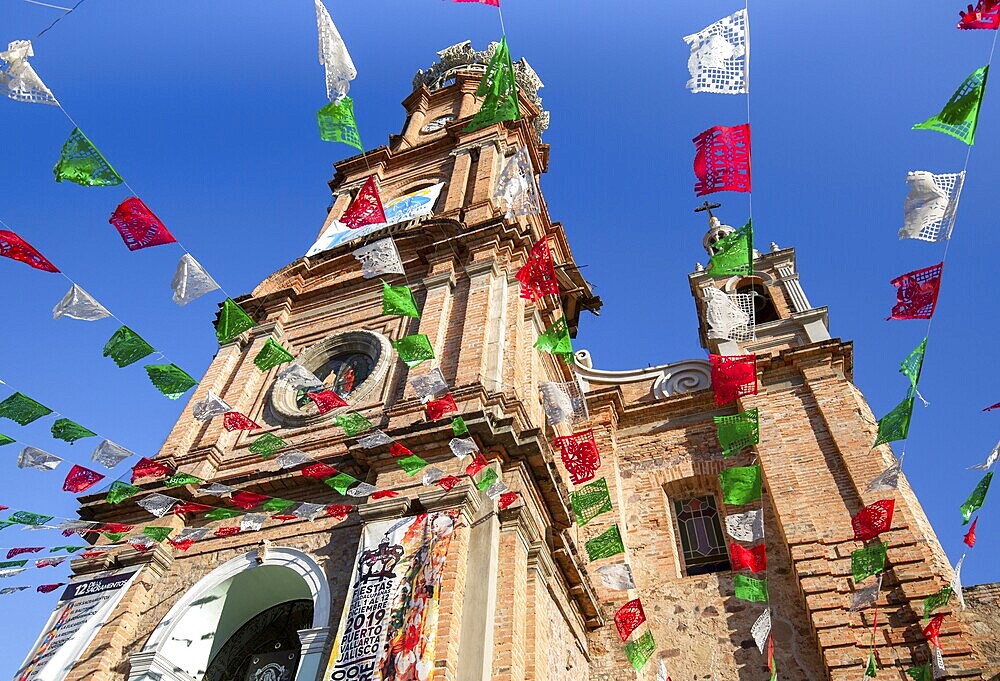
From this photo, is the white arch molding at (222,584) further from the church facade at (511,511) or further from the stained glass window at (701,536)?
the stained glass window at (701,536)

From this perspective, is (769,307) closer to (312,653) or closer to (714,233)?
(714,233)

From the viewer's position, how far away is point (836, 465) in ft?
42.0

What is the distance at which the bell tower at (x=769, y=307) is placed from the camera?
636 inches

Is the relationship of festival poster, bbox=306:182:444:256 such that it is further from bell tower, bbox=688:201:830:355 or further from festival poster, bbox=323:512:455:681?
festival poster, bbox=323:512:455:681

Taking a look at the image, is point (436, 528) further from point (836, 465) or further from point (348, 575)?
point (836, 465)

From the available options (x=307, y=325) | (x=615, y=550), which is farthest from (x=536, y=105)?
(x=615, y=550)

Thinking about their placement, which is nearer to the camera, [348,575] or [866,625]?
[348,575]

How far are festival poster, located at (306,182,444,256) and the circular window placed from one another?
12.2 feet

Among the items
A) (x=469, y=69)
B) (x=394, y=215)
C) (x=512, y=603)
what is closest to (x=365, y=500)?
(x=512, y=603)

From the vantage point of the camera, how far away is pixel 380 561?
27.4ft

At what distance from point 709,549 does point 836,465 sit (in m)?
2.71

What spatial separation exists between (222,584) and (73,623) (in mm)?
2115

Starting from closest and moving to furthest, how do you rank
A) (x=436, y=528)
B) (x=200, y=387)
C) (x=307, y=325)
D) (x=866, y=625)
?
(x=436, y=528), (x=866, y=625), (x=200, y=387), (x=307, y=325)

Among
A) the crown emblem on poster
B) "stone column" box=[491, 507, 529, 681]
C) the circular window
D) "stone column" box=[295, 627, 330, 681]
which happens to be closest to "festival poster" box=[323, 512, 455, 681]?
the crown emblem on poster
